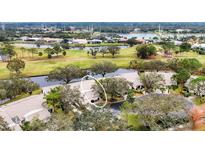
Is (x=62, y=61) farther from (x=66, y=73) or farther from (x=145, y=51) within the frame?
(x=145, y=51)

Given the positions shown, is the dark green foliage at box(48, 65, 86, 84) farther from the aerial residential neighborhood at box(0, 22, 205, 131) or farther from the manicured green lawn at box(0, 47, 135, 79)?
the manicured green lawn at box(0, 47, 135, 79)

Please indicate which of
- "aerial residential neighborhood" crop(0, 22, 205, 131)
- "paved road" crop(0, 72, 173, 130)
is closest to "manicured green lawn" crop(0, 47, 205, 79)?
"aerial residential neighborhood" crop(0, 22, 205, 131)

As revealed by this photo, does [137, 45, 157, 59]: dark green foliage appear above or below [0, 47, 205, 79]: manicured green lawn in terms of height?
above

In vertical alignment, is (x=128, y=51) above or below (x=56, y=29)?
below

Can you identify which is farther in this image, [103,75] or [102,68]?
[103,75]

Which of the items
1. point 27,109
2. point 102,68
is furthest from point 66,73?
point 27,109
